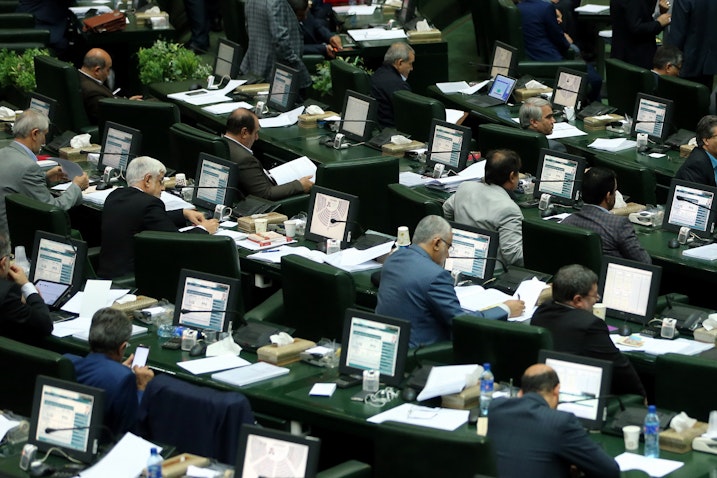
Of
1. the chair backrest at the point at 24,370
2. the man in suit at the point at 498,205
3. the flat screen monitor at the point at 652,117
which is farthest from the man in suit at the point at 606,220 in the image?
the chair backrest at the point at 24,370

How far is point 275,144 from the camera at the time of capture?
11.9 meters

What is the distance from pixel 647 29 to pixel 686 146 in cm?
320

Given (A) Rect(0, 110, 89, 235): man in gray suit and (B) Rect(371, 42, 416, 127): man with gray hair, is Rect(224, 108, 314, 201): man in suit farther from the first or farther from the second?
(B) Rect(371, 42, 416, 127): man with gray hair

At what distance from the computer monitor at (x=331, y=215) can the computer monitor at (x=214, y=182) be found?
2.75 ft

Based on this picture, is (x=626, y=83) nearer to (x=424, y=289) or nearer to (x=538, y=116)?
(x=538, y=116)

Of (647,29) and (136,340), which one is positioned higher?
(647,29)

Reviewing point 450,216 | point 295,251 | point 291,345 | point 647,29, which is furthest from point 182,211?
point 647,29

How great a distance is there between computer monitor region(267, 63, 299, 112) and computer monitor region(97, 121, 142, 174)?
1.76 meters

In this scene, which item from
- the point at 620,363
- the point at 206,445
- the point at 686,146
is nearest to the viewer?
the point at 206,445

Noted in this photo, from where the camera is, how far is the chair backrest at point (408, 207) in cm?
948

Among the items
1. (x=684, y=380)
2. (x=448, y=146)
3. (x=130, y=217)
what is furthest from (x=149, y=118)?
(x=684, y=380)

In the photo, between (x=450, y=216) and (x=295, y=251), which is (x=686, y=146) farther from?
(x=295, y=251)

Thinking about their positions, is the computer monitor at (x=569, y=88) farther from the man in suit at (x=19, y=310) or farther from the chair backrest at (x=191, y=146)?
the man in suit at (x=19, y=310)

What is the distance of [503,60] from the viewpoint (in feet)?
44.2
